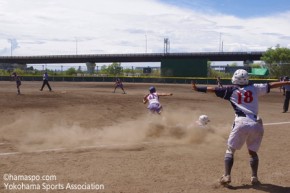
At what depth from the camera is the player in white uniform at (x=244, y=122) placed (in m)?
6.41

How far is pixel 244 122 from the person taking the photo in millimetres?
6406

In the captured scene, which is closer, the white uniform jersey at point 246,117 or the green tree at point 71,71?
the white uniform jersey at point 246,117

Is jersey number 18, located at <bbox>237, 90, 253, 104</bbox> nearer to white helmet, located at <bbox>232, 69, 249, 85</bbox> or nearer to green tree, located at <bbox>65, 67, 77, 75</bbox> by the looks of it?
white helmet, located at <bbox>232, 69, 249, 85</bbox>

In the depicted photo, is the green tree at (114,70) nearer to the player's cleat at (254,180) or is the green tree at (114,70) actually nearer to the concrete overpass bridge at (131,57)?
the concrete overpass bridge at (131,57)

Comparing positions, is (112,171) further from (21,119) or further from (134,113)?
(134,113)

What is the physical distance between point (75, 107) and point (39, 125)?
5.80 meters

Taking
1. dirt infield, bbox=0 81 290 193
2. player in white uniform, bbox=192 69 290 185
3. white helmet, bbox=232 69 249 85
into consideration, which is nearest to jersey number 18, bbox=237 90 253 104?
player in white uniform, bbox=192 69 290 185

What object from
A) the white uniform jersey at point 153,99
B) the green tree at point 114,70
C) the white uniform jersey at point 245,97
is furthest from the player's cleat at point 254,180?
the green tree at point 114,70

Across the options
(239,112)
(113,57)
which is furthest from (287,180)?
(113,57)

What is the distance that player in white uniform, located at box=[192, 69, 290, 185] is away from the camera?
6410 mm

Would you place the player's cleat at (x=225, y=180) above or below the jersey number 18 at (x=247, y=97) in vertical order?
below

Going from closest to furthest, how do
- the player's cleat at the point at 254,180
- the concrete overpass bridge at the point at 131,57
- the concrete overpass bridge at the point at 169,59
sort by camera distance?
1. the player's cleat at the point at 254,180
2. the concrete overpass bridge at the point at 169,59
3. the concrete overpass bridge at the point at 131,57

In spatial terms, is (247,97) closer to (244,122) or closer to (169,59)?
(244,122)

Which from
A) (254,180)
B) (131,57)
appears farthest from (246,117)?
(131,57)
